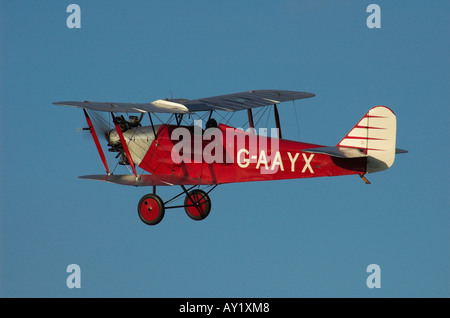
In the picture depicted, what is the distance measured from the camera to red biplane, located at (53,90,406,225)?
2184 cm

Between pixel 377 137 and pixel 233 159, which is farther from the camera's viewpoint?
pixel 233 159

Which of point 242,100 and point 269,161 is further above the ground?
point 242,100

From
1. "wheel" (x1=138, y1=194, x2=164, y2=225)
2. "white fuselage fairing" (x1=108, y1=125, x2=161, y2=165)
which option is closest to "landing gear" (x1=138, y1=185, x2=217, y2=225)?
"wheel" (x1=138, y1=194, x2=164, y2=225)

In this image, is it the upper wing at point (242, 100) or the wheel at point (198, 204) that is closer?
the upper wing at point (242, 100)

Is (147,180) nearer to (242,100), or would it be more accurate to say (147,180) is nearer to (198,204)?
(198,204)

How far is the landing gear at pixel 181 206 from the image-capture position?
931 inches

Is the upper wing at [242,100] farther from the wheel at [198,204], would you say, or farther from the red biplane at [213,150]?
the wheel at [198,204]

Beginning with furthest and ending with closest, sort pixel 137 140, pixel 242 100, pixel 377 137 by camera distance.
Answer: pixel 242 100, pixel 137 140, pixel 377 137

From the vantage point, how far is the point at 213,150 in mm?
23625

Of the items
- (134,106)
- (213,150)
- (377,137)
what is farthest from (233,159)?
(377,137)

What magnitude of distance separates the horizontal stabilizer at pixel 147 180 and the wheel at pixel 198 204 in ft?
2.87

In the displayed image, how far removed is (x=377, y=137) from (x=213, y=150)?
3819 millimetres

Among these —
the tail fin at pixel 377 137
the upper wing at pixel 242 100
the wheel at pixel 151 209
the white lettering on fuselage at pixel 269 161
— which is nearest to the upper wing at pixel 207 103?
the upper wing at pixel 242 100

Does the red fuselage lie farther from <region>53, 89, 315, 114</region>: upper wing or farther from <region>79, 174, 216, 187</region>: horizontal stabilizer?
<region>53, 89, 315, 114</region>: upper wing
